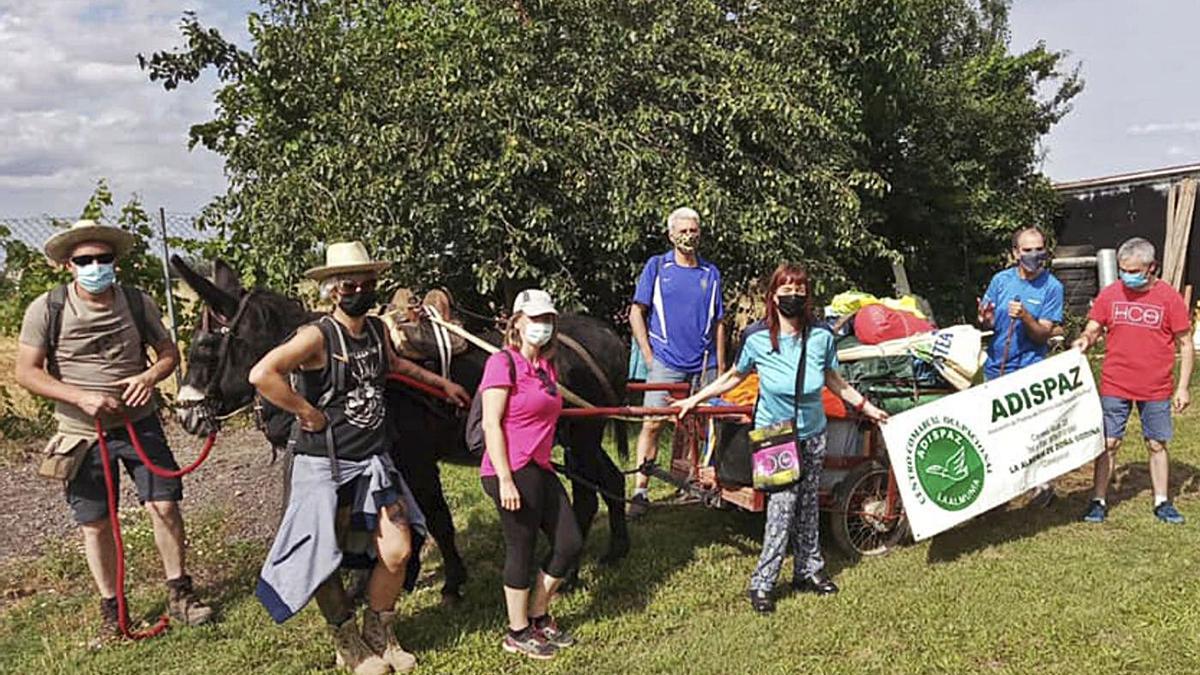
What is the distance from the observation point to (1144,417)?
5.91 m

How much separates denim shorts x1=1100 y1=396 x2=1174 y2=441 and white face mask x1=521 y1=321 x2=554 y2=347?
153 inches

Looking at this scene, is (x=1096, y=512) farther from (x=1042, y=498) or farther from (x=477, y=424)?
(x=477, y=424)

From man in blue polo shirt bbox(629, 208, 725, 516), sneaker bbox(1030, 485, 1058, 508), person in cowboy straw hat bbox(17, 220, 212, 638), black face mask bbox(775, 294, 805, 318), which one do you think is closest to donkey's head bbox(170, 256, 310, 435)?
person in cowboy straw hat bbox(17, 220, 212, 638)

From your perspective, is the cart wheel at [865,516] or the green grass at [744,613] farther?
the cart wheel at [865,516]

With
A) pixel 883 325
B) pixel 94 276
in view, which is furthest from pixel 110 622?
pixel 883 325

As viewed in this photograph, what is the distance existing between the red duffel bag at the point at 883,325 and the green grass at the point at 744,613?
1.29 m

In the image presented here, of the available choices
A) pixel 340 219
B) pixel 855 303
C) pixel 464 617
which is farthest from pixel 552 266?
pixel 464 617

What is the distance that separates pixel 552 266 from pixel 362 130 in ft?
6.81

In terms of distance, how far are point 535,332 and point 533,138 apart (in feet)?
12.2

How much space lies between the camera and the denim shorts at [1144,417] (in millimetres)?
5812

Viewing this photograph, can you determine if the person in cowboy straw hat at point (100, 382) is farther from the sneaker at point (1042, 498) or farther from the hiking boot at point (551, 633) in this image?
the sneaker at point (1042, 498)

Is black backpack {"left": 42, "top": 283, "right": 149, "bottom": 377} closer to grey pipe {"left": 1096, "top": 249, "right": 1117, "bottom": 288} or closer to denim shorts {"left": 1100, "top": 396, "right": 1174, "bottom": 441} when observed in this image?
denim shorts {"left": 1100, "top": 396, "right": 1174, "bottom": 441}

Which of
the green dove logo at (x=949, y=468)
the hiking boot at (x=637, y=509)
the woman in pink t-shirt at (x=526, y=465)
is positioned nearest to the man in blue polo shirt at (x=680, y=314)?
the hiking boot at (x=637, y=509)

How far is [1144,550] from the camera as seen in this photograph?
538 cm
